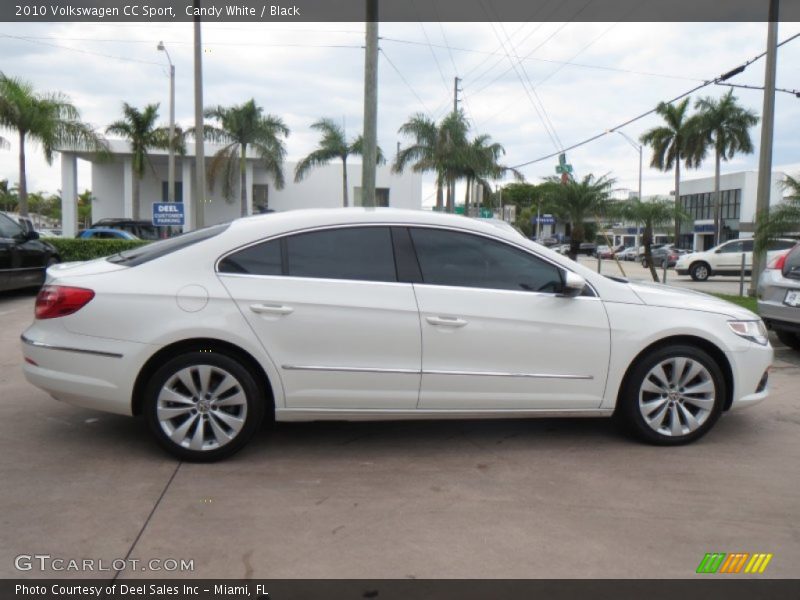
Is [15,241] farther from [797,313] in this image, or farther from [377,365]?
[797,313]

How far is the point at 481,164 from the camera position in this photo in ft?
112

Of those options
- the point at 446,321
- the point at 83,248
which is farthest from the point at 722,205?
the point at 446,321

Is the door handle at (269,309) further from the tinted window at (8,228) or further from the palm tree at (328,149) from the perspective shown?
the palm tree at (328,149)

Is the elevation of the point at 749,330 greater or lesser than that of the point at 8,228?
lesser

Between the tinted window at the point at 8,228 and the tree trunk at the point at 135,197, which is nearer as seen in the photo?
the tinted window at the point at 8,228

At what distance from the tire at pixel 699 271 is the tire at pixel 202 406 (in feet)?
80.4

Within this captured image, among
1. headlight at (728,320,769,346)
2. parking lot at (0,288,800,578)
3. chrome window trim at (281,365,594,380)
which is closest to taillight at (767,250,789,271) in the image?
parking lot at (0,288,800,578)

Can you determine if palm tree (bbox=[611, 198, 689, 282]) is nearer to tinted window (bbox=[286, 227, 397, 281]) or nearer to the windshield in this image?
tinted window (bbox=[286, 227, 397, 281])

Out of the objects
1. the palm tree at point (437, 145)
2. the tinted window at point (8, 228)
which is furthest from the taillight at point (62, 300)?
the palm tree at point (437, 145)

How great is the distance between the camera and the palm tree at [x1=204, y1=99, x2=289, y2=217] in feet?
112

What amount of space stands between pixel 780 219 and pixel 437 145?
21.1 m

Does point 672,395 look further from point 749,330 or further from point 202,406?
point 202,406

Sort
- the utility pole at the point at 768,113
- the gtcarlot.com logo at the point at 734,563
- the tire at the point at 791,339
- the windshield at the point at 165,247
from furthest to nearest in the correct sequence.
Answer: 1. the utility pole at the point at 768,113
2. the tire at the point at 791,339
3. the windshield at the point at 165,247
4. the gtcarlot.com logo at the point at 734,563

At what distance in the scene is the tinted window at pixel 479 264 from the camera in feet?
15.2
